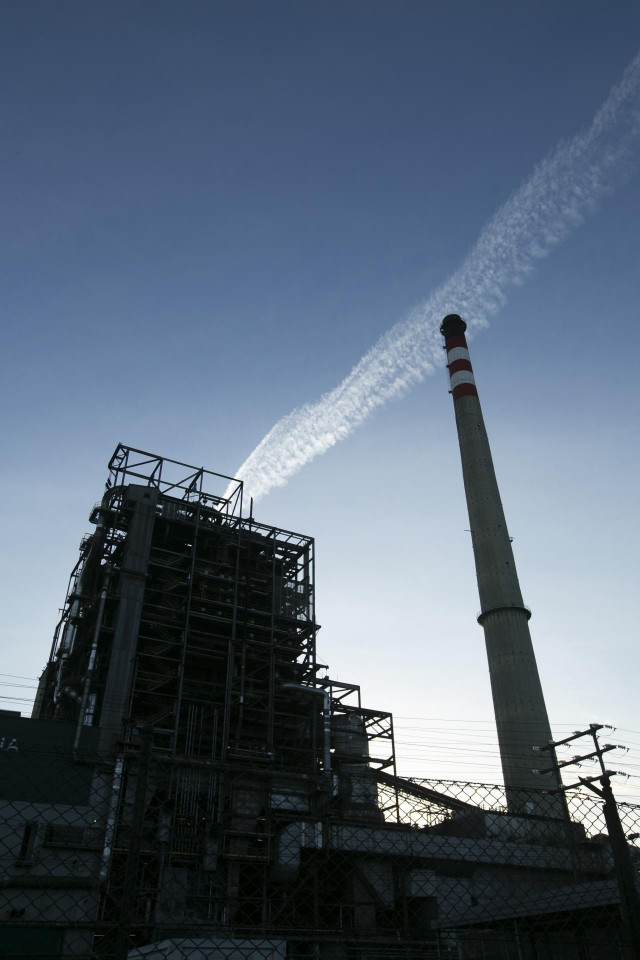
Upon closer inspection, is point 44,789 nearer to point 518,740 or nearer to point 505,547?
point 518,740

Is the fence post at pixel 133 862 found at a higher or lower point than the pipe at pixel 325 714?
lower

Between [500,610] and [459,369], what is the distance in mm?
20245

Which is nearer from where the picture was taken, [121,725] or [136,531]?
[121,725]

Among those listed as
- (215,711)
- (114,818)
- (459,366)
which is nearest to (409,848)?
(114,818)

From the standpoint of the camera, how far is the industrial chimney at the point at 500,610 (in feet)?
144

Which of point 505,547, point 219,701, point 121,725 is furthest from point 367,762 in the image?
point 505,547

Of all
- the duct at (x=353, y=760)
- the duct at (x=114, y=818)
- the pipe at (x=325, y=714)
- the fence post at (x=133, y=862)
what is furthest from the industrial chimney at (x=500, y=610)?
the fence post at (x=133, y=862)

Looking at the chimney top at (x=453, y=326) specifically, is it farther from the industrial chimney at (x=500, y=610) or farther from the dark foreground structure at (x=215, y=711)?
the dark foreground structure at (x=215, y=711)

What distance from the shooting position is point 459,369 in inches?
2318

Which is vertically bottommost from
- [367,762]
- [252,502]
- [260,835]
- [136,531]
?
[260,835]

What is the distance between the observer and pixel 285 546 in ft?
167

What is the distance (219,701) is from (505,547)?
21.7 meters

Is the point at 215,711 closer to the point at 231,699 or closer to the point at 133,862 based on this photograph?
the point at 231,699

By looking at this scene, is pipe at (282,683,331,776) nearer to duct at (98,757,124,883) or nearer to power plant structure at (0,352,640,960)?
power plant structure at (0,352,640,960)
